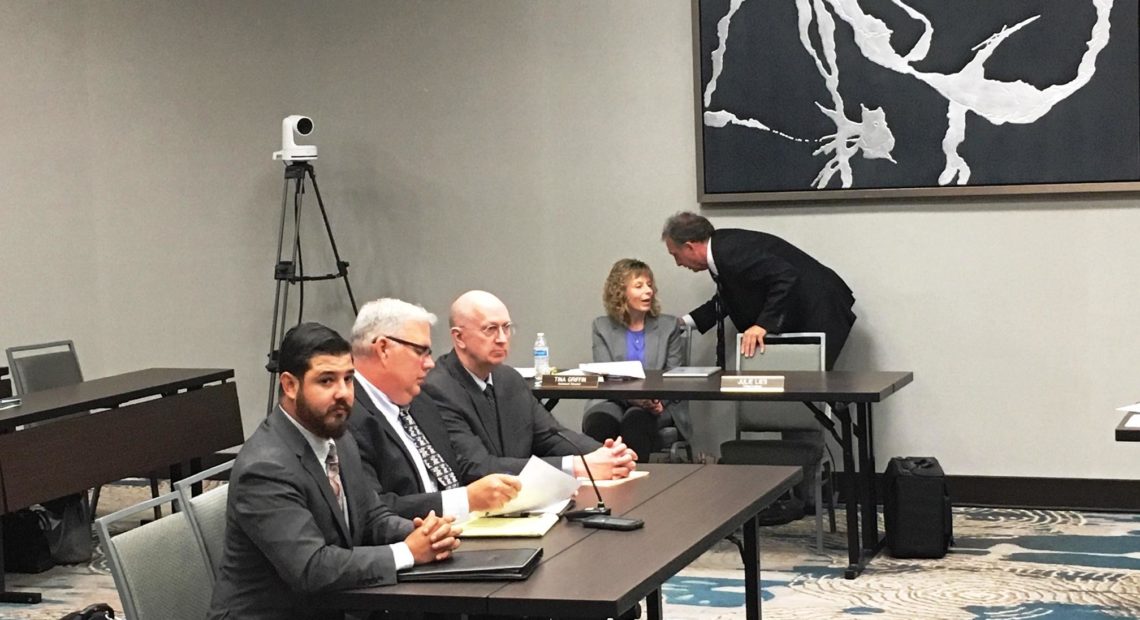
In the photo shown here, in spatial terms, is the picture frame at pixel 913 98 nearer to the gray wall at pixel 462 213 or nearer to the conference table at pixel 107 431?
the gray wall at pixel 462 213

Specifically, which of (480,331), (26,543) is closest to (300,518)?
(480,331)

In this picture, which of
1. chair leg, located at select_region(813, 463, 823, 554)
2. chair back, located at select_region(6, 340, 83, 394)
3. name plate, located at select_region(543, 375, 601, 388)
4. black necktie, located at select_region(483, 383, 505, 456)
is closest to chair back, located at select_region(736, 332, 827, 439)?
chair leg, located at select_region(813, 463, 823, 554)

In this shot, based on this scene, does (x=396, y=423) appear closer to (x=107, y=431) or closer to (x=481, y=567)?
(x=481, y=567)

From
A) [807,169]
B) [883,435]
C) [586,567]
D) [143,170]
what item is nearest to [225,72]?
[143,170]

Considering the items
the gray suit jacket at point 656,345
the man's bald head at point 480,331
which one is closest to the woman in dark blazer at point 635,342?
the gray suit jacket at point 656,345

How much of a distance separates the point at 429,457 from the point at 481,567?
1.09 m

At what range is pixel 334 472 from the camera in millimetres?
3301

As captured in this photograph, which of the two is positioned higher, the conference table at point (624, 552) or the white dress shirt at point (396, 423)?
the white dress shirt at point (396, 423)

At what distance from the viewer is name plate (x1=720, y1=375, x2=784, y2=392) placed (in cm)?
581

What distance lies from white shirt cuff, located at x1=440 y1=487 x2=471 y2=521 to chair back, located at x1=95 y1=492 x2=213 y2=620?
0.63 meters

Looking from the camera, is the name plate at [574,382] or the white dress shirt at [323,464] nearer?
the white dress shirt at [323,464]

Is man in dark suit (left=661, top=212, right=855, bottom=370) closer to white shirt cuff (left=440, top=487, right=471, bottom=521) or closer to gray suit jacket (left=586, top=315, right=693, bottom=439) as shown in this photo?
gray suit jacket (left=586, top=315, right=693, bottom=439)

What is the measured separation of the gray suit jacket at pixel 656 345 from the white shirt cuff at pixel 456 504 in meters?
3.26

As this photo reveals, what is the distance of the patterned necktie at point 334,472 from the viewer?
3.27 m
